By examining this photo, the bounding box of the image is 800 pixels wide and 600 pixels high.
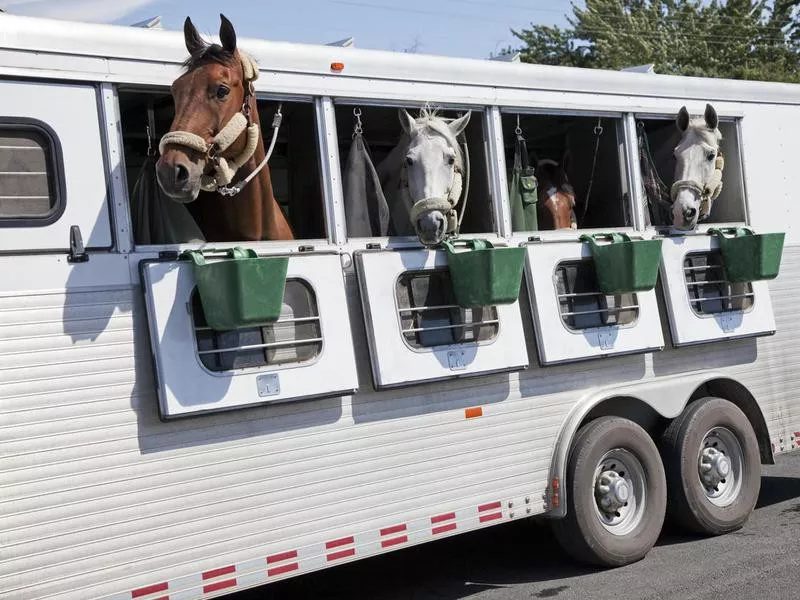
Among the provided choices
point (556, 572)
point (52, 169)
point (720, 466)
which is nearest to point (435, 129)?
point (52, 169)

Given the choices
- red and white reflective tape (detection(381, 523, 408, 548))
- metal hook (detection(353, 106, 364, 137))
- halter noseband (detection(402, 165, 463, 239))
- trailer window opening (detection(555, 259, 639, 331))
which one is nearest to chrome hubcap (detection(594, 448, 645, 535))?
trailer window opening (detection(555, 259, 639, 331))

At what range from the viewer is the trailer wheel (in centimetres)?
711

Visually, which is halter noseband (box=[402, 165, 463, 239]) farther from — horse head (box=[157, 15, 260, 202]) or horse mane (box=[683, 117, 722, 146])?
horse mane (box=[683, 117, 722, 146])

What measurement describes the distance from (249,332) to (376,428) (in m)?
0.97

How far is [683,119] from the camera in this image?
7.92 m

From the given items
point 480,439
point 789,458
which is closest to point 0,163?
point 480,439

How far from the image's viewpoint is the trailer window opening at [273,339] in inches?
215

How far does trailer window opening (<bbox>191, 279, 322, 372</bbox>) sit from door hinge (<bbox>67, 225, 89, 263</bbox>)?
57cm

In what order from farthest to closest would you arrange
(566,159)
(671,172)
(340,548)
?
(566,159), (671,172), (340,548)

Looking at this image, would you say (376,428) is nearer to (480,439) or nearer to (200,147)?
(480,439)

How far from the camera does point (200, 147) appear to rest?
525cm

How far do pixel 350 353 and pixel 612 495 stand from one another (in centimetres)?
238

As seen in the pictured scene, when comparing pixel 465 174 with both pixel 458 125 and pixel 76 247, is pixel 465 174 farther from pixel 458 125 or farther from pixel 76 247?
pixel 76 247

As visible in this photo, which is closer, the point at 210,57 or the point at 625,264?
the point at 210,57
